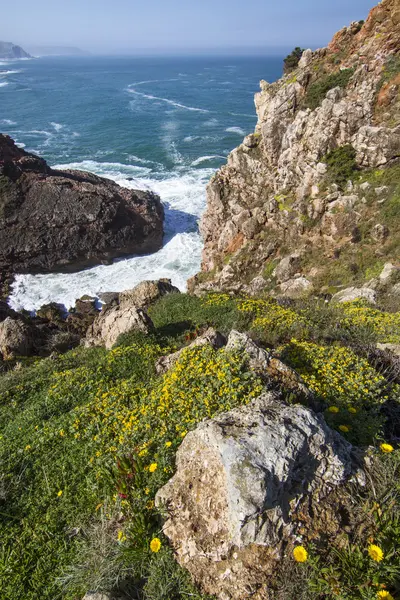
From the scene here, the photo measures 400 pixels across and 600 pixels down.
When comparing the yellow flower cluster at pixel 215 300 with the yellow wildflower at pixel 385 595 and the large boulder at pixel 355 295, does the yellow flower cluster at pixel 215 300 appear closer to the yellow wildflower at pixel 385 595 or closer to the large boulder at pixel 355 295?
the large boulder at pixel 355 295

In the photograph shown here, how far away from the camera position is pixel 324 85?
72.9 ft

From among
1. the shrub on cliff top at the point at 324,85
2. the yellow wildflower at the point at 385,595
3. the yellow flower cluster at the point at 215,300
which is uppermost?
the shrub on cliff top at the point at 324,85

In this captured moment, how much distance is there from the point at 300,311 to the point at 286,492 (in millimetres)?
7974

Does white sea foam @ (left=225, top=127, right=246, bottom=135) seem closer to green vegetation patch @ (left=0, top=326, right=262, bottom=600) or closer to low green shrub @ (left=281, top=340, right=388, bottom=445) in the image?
low green shrub @ (left=281, top=340, right=388, bottom=445)

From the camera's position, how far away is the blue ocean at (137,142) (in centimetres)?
2939

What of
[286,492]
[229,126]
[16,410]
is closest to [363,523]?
[286,492]

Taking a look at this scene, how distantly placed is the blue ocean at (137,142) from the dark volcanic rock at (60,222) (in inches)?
54.9

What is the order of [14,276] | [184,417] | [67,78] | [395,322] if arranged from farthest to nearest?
1. [67,78]
2. [14,276]
3. [395,322]
4. [184,417]

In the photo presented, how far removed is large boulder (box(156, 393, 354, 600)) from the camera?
3.73 m

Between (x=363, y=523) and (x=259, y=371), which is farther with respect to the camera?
(x=259, y=371)

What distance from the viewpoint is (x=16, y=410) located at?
315 inches

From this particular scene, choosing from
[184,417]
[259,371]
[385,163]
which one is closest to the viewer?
[184,417]

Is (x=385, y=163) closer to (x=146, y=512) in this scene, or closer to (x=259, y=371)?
(x=259, y=371)

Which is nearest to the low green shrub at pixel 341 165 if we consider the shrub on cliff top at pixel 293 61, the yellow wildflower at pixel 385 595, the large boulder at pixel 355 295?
the large boulder at pixel 355 295
